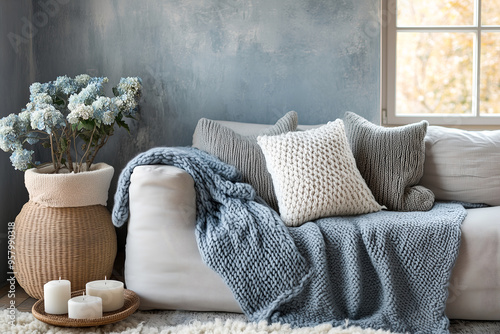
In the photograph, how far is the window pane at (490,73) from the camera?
2.82m

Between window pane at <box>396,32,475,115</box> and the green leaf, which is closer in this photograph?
the green leaf

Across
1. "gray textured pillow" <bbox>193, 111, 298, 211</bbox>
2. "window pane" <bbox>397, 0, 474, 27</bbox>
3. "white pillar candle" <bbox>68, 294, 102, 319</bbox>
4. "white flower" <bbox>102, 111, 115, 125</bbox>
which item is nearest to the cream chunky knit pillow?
"gray textured pillow" <bbox>193, 111, 298, 211</bbox>

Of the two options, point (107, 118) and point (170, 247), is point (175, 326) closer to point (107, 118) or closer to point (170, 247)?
point (170, 247)

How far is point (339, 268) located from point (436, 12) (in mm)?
1712

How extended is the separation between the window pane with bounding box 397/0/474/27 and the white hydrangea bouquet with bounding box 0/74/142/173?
58.7 inches

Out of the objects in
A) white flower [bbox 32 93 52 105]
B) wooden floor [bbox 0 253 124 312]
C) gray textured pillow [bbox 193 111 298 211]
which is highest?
white flower [bbox 32 93 52 105]

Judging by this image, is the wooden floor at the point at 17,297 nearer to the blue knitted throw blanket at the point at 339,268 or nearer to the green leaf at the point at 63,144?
the green leaf at the point at 63,144

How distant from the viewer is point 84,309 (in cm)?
174

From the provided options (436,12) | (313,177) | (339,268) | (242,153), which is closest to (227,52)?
(242,153)

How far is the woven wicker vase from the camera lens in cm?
208

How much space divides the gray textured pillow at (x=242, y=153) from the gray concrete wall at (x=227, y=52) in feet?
1.71

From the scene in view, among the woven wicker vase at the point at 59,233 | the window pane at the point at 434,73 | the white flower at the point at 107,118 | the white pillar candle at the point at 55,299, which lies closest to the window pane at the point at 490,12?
the window pane at the point at 434,73

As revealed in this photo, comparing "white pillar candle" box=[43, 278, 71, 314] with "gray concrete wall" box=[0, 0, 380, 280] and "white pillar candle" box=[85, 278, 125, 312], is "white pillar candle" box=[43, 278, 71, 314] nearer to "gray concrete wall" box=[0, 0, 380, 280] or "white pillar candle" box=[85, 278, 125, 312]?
"white pillar candle" box=[85, 278, 125, 312]

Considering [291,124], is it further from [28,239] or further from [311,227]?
[28,239]
